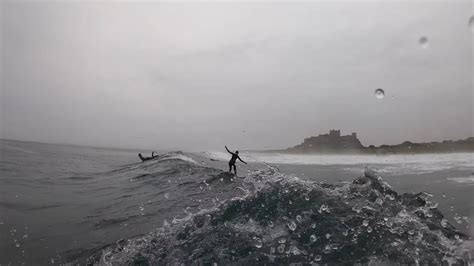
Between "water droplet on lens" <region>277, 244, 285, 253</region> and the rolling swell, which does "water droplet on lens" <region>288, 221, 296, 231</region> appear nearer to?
the rolling swell

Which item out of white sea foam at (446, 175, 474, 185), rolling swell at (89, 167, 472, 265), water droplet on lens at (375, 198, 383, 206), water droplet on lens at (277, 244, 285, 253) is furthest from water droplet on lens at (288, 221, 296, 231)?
white sea foam at (446, 175, 474, 185)

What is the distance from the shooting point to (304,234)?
276 inches

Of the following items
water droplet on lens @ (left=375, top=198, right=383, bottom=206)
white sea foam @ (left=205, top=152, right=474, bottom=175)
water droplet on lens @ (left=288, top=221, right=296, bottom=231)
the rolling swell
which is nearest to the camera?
the rolling swell

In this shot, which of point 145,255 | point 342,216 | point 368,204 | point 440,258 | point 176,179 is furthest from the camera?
point 176,179

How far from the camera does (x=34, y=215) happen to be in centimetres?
1059

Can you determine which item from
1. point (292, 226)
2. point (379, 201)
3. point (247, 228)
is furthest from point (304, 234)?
point (379, 201)

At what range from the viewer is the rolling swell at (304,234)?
6363 mm

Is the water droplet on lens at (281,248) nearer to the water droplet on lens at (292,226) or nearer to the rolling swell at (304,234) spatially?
the rolling swell at (304,234)

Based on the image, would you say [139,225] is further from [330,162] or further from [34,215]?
[330,162]

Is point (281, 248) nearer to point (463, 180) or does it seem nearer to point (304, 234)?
point (304, 234)

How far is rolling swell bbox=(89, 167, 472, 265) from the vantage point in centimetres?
636

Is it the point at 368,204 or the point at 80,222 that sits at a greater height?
the point at 368,204

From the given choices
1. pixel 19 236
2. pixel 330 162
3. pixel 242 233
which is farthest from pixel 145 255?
pixel 330 162

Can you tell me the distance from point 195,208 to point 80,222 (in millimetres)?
3251
